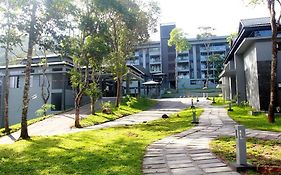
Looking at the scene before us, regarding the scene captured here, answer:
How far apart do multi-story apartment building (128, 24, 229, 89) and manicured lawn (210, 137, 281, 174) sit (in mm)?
61975

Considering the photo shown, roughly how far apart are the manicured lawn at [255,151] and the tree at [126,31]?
657 inches

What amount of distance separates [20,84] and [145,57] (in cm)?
4562

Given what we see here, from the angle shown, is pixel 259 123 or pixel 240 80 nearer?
pixel 259 123

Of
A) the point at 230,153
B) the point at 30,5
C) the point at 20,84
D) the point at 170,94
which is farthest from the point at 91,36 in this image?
the point at 170,94

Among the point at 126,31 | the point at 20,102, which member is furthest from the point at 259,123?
the point at 20,102

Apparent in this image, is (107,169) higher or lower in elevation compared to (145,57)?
lower

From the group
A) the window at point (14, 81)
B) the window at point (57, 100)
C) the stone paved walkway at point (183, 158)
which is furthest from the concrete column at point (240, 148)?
the window at point (14, 81)

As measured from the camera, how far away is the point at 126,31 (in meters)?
30.0

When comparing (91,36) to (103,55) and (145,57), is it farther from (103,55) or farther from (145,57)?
(145,57)

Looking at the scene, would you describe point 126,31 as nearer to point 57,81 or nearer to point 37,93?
point 57,81

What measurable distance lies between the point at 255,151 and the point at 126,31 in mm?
23487

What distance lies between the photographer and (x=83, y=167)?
730cm

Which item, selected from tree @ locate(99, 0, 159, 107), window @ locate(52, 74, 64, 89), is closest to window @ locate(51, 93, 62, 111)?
window @ locate(52, 74, 64, 89)

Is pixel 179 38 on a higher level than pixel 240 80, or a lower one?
higher
